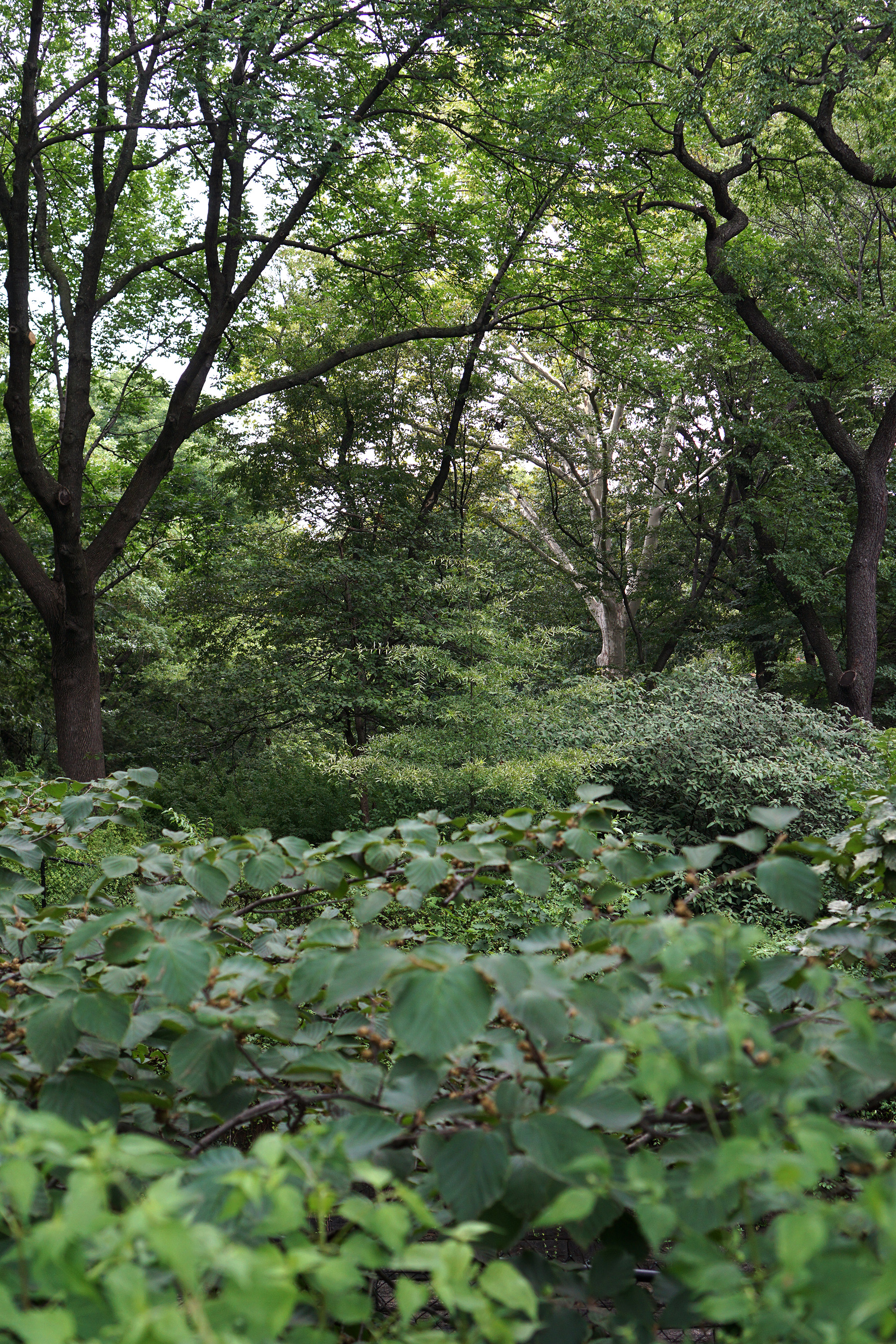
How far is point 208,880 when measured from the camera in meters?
1.49

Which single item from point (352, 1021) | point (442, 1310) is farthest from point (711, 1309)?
point (442, 1310)

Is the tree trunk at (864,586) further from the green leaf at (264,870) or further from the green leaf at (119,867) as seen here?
the green leaf at (119,867)

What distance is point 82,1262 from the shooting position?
2.53 ft

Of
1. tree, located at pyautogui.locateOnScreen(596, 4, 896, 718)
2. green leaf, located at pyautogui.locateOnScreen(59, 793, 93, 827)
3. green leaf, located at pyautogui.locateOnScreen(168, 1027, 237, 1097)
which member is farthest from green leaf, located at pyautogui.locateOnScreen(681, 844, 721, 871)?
tree, located at pyautogui.locateOnScreen(596, 4, 896, 718)

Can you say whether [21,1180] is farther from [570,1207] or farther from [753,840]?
[753,840]

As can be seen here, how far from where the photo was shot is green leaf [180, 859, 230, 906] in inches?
57.9

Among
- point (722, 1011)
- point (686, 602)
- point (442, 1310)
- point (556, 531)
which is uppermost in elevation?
point (556, 531)

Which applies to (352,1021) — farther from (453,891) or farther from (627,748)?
(627,748)

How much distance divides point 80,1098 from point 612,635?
1453 cm

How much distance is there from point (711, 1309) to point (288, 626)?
8.24 metres

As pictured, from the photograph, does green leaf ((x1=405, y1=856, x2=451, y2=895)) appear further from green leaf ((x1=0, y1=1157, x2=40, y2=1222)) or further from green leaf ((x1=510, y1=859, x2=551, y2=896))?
green leaf ((x1=0, y1=1157, x2=40, y2=1222))

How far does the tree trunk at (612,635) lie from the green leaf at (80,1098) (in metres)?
14.1

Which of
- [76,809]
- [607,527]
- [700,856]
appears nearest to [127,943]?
[76,809]

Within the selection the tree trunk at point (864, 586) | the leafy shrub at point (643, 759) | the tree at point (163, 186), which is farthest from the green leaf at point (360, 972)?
the tree trunk at point (864, 586)
